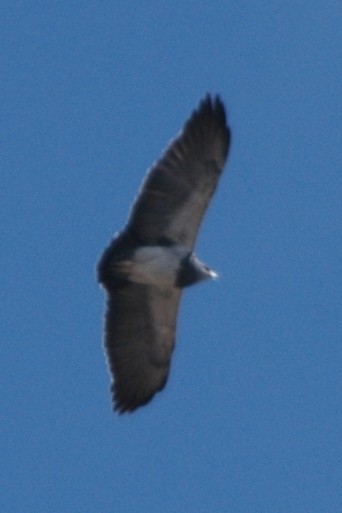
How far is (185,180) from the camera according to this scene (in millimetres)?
30406

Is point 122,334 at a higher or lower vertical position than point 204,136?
lower

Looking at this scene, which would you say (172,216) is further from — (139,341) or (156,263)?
(139,341)

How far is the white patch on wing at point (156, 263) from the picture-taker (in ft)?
99.4

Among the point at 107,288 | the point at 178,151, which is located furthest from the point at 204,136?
the point at 107,288

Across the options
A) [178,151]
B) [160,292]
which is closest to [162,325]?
[160,292]

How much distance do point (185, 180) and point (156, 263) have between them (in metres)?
1.09

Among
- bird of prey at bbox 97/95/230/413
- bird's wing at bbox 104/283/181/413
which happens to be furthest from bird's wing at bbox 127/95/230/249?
bird's wing at bbox 104/283/181/413

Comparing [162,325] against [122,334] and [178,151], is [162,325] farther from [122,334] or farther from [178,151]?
[178,151]

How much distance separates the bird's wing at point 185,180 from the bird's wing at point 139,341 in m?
1.06

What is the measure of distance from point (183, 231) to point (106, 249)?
108 centimetres

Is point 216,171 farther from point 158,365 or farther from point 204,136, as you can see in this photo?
point 158,365

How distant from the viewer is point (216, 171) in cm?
3047

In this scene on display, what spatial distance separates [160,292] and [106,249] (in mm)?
1402

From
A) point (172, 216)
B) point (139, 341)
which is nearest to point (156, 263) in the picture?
point (172, 216)
